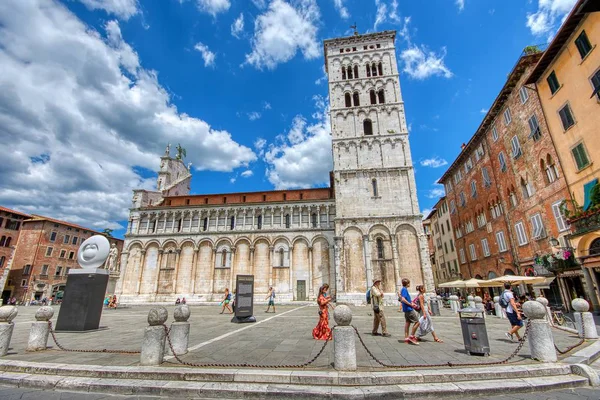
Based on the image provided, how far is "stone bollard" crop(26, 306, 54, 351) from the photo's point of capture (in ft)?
24.0

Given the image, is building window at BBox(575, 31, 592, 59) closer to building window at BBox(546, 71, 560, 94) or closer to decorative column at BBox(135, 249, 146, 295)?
building window at BBox(546, 71, 560, 94)

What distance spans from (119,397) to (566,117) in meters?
22.9

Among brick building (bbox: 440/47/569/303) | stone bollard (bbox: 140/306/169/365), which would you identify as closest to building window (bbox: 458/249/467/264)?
brick building (bbox: 440/47/569/303)

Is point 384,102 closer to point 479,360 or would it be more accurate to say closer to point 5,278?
point 479,360

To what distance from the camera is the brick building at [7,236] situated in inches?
1464

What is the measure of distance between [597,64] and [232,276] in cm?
3374

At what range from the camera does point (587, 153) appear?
1378 cm

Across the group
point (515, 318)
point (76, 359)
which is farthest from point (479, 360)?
point (76, 359)

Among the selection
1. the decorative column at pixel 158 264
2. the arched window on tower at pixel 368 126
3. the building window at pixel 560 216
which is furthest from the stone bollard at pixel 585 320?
the decorative column at pixel 158 264

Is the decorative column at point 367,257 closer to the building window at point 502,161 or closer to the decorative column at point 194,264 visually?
the building window at point 502,161

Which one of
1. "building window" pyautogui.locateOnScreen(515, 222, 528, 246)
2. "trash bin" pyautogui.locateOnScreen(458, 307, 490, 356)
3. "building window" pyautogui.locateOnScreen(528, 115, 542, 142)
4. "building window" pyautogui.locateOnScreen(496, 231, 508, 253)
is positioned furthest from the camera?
"building window" pyautogui.locateOnScreen(496, 231, 508, 253)

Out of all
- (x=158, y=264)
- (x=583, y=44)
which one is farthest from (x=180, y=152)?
(x=583, y=44)

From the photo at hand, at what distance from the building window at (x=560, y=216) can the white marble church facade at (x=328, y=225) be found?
440 inches

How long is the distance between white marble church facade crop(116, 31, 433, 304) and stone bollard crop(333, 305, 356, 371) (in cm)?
2201
